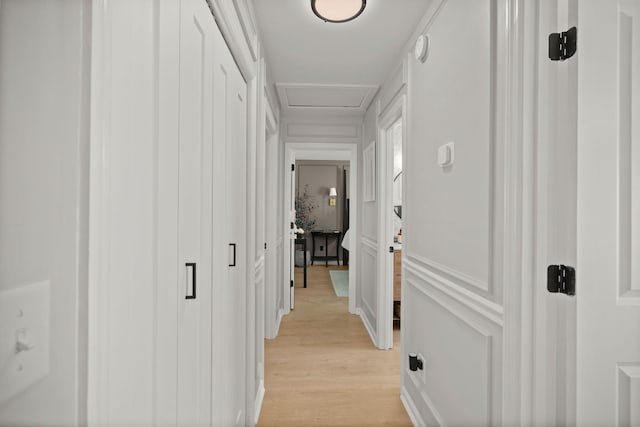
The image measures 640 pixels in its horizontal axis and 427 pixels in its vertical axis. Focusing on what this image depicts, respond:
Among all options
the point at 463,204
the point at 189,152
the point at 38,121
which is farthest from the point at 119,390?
the point at 463,204

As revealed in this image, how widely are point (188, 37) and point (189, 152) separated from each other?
32 cm

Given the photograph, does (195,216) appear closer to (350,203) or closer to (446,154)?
(446,154)

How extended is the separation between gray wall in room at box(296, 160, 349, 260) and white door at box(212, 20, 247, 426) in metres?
6.43

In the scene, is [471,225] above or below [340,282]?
above

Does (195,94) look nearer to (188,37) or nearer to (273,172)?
(188,37)

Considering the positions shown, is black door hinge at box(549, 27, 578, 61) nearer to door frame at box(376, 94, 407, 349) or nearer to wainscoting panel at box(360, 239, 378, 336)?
door frame at box(376, 94, 407, 349)

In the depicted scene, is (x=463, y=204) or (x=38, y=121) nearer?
(x=38, y=121)

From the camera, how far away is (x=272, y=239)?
357cm

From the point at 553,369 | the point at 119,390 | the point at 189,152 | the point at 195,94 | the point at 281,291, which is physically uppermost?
the point at 195,94

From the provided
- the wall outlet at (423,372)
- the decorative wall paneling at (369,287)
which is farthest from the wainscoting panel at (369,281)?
the wall outlet at (423,372)

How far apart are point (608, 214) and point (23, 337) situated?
1.34m

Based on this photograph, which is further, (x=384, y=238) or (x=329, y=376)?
(x=384, y=238)

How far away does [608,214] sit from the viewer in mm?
1035

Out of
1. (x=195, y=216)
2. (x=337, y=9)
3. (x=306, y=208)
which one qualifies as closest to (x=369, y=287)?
(x=337, y=9)
